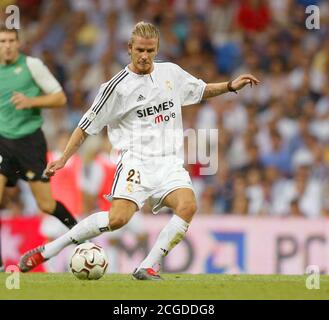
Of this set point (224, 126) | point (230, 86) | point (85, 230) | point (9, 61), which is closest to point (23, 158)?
point (9, 61)

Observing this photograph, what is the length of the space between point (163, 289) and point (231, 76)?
30.7 feet

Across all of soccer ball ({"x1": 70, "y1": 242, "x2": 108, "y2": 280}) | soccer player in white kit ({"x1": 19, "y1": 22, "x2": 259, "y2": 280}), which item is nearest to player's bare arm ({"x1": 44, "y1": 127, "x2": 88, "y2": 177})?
soccer player in white kit ({"x1": 19, "y1": 22, "x2": 259, "y2": 280})

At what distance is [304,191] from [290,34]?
3.33 m

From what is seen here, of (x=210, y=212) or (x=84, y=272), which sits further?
(x=210, y=212)

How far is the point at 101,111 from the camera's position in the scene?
33.2 feet

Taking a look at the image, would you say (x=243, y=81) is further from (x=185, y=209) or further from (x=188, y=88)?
(x=185, y=209)

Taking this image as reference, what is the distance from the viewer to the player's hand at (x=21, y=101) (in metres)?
11.6

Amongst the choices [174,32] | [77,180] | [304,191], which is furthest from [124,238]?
[174,32]

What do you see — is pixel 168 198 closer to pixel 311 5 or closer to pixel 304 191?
pixel 304 191

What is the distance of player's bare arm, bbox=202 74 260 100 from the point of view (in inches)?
400

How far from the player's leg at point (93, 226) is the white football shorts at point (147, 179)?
8 centimetres

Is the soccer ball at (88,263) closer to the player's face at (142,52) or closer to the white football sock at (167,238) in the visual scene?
the white football sock at (167,238)

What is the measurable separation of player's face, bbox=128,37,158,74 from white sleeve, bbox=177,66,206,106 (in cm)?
40
